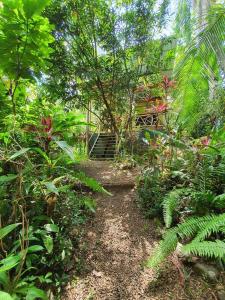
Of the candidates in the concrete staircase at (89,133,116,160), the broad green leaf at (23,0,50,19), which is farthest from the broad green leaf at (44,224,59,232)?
the concrete staircase at (89,133,116,160)

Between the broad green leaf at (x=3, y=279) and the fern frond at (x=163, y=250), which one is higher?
the fern frond at (x=163, y=250)

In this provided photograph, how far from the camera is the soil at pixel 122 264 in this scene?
185 centimetres

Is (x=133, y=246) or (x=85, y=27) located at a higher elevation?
(x=85, y=27)

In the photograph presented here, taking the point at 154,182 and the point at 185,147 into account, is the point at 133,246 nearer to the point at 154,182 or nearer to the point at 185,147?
the point at 154,182

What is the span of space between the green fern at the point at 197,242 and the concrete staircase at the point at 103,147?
4.24 metres

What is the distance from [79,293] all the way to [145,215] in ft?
3.74

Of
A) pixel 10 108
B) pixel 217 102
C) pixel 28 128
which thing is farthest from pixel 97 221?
pixel 217 102

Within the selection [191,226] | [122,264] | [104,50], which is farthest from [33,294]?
[104,50]

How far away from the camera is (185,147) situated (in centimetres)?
299

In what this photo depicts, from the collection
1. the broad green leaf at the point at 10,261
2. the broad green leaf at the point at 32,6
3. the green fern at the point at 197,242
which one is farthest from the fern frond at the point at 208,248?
the broad green leaf at the point at 32,6

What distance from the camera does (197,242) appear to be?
1.77 m

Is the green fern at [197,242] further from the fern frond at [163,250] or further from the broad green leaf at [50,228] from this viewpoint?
the broad green leaf at [50,228]

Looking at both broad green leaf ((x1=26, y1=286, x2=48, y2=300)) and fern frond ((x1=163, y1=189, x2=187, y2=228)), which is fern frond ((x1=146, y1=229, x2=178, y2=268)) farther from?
broad green leaf ((x1=26, y1=286, x2=48, y2=300))

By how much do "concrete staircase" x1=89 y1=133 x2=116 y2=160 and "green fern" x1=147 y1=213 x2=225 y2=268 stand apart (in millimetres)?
4244
